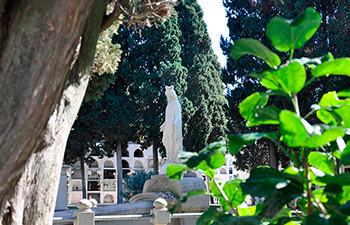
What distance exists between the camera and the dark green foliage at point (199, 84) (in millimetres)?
23094

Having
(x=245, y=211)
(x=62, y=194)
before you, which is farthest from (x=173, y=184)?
(x=245, y=211)

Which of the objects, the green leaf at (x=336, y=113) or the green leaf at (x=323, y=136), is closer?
the green leaf at (x=323, y=136)

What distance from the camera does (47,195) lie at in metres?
2.16

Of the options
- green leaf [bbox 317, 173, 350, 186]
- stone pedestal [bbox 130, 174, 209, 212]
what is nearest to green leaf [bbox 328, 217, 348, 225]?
green leaf [bbox 317, 173, 350, 186]

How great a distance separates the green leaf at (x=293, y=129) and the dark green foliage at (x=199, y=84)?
20.7m

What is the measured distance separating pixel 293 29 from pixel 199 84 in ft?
A: 72.6

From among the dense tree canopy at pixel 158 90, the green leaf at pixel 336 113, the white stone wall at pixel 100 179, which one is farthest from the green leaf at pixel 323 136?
the white stone wall at pixel 100 179

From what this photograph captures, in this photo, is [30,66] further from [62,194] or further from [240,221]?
[62,194]

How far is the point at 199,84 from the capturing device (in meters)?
23.7

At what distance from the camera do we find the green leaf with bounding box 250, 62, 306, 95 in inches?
66.7

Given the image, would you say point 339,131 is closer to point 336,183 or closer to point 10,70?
point 336,183

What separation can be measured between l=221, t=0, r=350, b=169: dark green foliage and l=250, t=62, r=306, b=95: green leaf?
16692mm

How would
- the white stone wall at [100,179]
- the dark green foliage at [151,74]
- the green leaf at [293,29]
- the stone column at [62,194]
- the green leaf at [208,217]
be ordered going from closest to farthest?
the green leaf at [293,29] → the green leaf at [208,217] → the stone column at [62,194] → the dark green foliage at [151,74] → the white stone wall at [100,179]

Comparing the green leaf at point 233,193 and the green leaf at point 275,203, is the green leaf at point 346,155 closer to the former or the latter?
the green leaf at point 275,203
